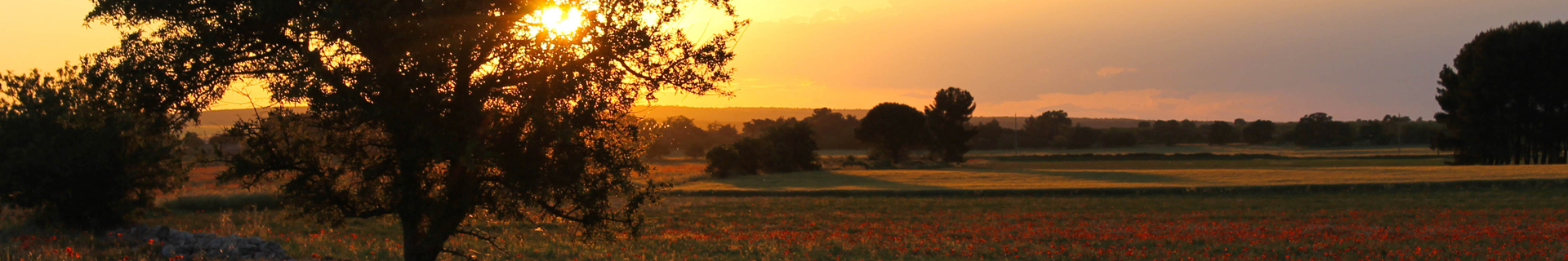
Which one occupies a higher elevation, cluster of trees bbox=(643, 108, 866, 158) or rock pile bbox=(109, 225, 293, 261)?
cluster of trees bbox=(643, 108, 866, 158)

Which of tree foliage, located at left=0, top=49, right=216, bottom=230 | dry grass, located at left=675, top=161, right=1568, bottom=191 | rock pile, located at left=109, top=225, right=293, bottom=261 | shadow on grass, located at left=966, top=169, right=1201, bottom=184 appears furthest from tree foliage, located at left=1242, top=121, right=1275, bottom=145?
rock pile, located at left=109, top=225, right=293, bottom=261

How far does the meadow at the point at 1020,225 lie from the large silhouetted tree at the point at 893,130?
42821 millimetres

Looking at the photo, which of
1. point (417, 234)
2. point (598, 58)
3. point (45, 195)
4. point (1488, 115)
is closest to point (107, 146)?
point (45, 195)

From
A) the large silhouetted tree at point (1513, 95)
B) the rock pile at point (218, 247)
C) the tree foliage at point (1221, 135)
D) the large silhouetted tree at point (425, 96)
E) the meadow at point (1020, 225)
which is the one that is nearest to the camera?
the large silhouetted tree at point (425, 96)

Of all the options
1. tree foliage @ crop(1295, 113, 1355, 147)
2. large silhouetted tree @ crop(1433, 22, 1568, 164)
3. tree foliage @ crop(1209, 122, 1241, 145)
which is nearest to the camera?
large silhouetted tree @ crop(1433, 22, 1568, 164)

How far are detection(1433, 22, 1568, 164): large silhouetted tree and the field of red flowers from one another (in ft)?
107

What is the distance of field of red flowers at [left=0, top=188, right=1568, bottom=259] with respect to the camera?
1355cm

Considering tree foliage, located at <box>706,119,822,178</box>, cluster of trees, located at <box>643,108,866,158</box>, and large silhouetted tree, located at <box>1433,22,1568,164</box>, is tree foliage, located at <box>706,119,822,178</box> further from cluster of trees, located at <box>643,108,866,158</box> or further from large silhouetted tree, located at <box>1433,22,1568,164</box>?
large silhouetted tree, located at <box>1433,22,1568,164</box>

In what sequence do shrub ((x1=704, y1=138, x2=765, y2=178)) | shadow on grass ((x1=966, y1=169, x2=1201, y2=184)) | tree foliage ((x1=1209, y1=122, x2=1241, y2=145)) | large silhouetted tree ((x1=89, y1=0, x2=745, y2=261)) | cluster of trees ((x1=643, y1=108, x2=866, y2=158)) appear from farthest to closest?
tree foliage ((x1=1209, y1=122, x2=1241, y2=145)) < cluster of trees ((x1=643, y1=108, x2=866, y2=158)) < shrub ((x1=704, y1=138, x2=765, y2=178)) < shadow on grass ((x1=966, y1=169, x2=1201, y2=184)) < large silhouetted tree ((x1=89, y1=0, x2=745, y2=261))

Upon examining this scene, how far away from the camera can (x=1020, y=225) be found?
809 inches

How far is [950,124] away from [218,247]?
7959 centimetres

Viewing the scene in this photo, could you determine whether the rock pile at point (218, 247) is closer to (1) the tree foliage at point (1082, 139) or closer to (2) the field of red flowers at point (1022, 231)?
(2) the field of red flowers at point (1022, 231)

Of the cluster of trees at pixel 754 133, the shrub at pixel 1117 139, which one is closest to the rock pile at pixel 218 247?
the cluster of trees at pixel 754 133

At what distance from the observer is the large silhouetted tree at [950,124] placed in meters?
85.3
